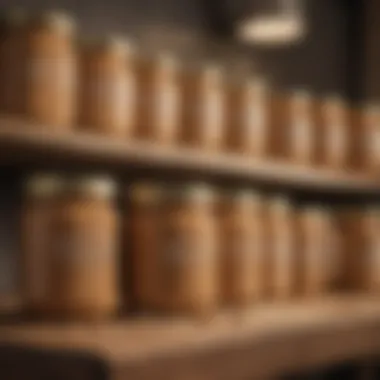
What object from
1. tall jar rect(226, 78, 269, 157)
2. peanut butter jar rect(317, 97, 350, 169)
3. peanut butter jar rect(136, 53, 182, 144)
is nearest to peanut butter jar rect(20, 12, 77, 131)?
peanut butter jar rect(136, 53, 182, 144)

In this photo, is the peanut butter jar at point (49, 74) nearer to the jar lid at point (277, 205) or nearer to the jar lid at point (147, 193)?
the jar lid at point (147, 193)

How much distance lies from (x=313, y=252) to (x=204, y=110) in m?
0.42

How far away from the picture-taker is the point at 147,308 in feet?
3.93

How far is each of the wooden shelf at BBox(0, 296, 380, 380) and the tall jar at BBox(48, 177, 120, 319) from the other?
4 centimetres

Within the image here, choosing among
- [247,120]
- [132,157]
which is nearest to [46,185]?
[132,157]

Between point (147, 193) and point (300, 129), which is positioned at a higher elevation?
point (300, 129)

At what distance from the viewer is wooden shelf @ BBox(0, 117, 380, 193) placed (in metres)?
1.07

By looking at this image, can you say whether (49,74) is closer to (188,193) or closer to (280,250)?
(188,193)

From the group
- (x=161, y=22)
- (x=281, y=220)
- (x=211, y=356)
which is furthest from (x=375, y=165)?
(x=211, y=356)

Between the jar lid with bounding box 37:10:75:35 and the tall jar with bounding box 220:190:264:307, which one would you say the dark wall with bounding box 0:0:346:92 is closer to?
the jar lid with bounding box 37:10:75:35

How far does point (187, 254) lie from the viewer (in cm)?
119

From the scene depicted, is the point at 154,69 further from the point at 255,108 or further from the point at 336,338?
the point at 336,338

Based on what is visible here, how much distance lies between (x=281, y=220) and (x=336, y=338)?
28 cm

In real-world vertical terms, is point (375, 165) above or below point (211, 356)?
above
